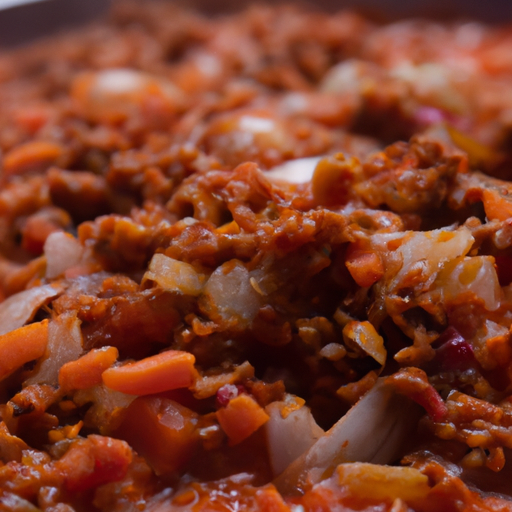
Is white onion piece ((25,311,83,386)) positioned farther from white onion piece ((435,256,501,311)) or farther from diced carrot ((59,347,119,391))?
white onion piece ((435,256,501,311))

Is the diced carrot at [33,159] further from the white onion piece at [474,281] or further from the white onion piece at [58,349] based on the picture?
the white onion piece at [474,281]

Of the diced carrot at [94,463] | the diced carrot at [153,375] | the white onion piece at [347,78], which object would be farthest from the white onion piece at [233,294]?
the white onion piece at [347,78]

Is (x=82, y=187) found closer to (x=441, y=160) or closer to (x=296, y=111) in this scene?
(x=296, y=111)

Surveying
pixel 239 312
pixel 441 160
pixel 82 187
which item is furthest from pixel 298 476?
pixel 82 187

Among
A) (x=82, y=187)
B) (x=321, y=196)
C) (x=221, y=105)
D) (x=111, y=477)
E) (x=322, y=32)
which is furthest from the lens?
(x=322, y=32)

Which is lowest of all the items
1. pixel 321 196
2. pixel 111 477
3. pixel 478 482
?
pixel 478 482

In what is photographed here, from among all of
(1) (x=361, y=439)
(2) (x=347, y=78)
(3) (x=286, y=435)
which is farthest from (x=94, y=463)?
(2) (x=347, y=78)
